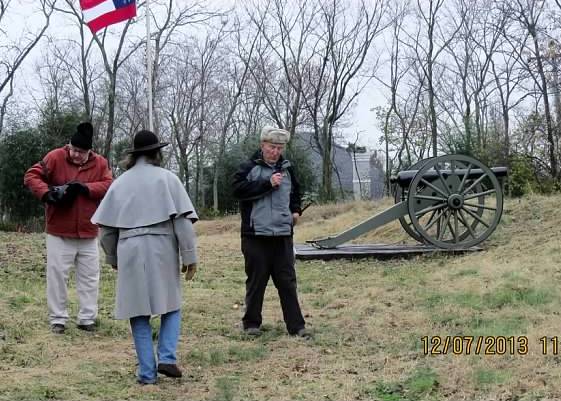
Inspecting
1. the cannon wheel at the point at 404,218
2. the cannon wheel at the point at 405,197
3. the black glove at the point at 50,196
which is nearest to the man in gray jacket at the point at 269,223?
the black glove at the point at 50,196

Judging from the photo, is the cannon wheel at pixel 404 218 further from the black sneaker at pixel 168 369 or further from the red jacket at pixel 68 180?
the black sneaker at pixel 168 369

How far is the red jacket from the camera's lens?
5.15m

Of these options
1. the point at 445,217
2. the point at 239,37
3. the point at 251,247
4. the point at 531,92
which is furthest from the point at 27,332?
the point at 239,37

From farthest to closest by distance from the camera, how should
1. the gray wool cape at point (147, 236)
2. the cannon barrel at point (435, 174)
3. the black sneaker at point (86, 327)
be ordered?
the cannon barrel at point (435, 174), the black sneaker at point (86, 327), the gray wool cape at point (147, 236)

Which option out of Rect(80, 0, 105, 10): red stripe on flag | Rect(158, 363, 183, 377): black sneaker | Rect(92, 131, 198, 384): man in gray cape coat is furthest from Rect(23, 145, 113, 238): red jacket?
Rect(80, 0, 105, 10): red stripe on flag

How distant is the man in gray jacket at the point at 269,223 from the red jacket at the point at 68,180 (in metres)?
1.04

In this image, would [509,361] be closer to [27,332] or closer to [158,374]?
[158,374]

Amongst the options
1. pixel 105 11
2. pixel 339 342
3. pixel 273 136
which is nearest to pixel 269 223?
pixel 273 136

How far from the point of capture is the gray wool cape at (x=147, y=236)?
12.6ft

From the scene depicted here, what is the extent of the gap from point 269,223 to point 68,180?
4.98 feet

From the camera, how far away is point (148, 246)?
3.86 metres

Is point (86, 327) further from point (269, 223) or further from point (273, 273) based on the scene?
point (269, 223)

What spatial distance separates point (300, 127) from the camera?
3566cm

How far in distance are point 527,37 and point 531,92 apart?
86.2 inches
